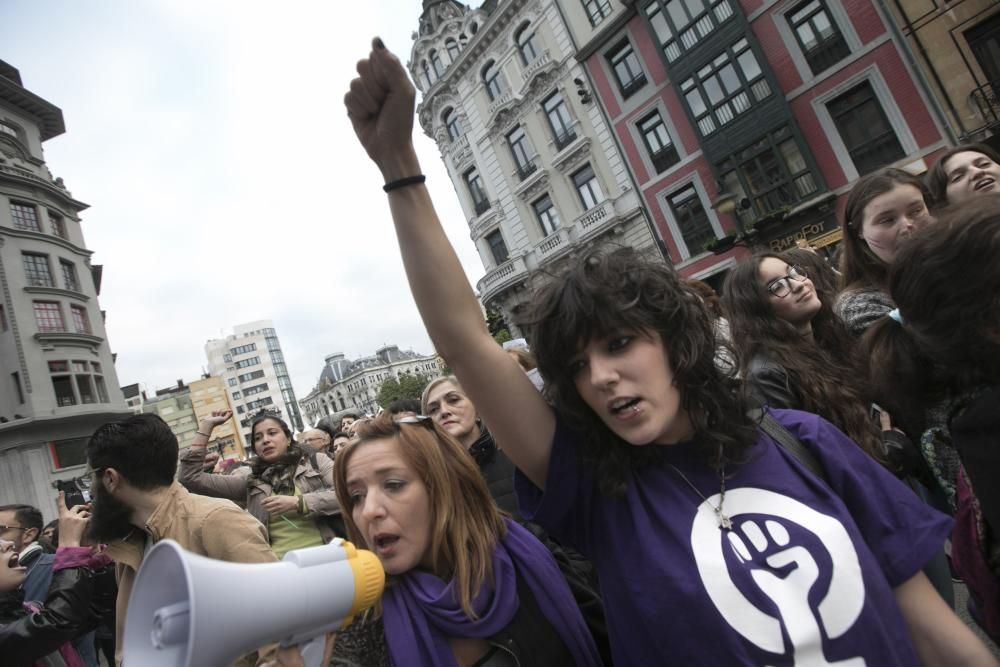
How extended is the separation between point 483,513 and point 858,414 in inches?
68.8

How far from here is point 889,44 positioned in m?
13.5

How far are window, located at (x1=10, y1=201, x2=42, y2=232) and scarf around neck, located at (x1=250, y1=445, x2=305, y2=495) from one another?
2746 centimetres

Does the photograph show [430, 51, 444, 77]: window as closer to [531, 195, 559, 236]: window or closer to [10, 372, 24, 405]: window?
[531, 195, 559, 236]: window

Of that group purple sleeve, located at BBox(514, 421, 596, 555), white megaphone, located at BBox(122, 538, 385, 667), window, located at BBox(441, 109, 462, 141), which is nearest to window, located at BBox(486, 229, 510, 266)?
window, located at BBox(441, 109, 462, 141)

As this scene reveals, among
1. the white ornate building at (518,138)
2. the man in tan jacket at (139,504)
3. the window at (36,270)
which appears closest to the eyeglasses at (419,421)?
the man in tan jacket at (139,504)

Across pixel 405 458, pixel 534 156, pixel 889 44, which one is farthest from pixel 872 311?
pixel 534 156

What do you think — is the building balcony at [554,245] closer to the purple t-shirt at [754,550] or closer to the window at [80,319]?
the purple t-shirt at [754,550]

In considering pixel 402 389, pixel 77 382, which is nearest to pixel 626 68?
pixel 77 382

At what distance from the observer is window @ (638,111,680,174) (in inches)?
708

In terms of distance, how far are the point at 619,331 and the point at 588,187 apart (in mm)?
20059

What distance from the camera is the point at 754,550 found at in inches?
48.8

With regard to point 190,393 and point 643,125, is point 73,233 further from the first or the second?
point 190,393

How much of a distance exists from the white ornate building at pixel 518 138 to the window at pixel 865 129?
6.13 meters

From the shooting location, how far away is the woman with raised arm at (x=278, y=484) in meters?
4.11
